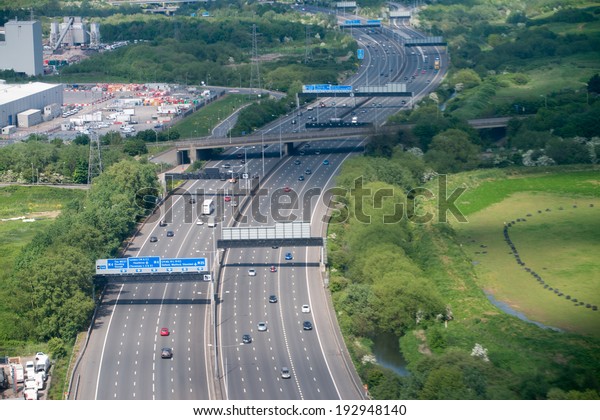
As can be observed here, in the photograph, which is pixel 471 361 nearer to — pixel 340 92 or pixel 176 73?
pixel 340 92

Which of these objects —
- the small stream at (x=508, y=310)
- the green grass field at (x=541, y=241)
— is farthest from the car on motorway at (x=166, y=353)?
the green grass field at (x=541, y=241)

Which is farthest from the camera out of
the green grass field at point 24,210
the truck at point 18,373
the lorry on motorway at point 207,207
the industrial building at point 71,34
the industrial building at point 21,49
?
the industrial building at point 71,34

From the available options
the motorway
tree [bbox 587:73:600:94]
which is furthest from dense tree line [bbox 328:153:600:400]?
tree [bbox 587:73:600:94]

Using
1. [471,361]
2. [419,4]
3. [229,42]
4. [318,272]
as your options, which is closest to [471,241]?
[318,272]

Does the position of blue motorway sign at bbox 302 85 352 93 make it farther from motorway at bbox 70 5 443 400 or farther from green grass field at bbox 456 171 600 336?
motorway at bbox 70 5 443 400

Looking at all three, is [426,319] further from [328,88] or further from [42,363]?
[328,88]

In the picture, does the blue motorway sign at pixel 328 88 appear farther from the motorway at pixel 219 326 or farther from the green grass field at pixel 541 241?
the motorway at pixel 219 326
